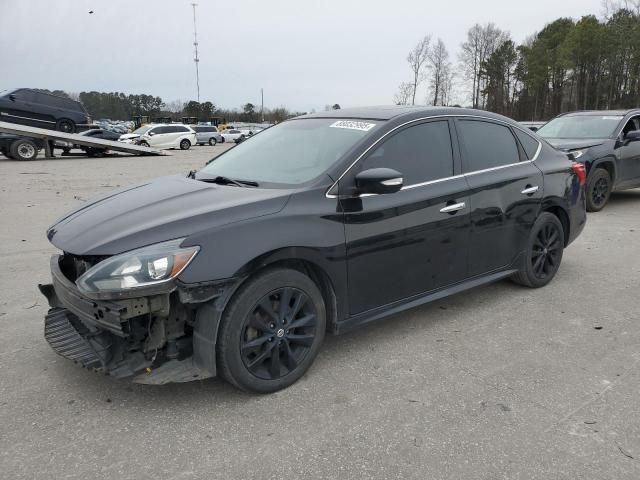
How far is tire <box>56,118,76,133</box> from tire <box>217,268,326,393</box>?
2629 centimetres

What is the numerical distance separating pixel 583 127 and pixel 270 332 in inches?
346

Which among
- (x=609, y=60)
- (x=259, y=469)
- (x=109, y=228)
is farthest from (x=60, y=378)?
(x=609, y=60)

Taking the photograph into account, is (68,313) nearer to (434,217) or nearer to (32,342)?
(32,342)

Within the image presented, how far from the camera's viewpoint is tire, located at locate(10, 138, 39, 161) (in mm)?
19750

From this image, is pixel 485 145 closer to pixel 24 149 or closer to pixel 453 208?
pixel 453 208

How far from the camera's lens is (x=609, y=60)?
56.5 meters

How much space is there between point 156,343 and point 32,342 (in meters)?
1.56

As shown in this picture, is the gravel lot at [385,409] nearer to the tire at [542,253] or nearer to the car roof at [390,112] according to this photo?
the tire at [542,253]

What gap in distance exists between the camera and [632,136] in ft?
29.0

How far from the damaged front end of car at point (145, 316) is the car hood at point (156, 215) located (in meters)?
0.09

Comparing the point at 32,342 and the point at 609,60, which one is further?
the point at 609,60

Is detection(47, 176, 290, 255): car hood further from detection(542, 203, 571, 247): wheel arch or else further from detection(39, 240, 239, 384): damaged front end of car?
detection(542, 203, 571, 247): wheel arch

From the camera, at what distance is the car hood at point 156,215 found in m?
2.70

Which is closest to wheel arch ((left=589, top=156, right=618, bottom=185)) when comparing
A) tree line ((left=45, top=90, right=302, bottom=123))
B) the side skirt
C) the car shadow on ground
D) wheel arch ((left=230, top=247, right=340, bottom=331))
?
the car shadow on ground
